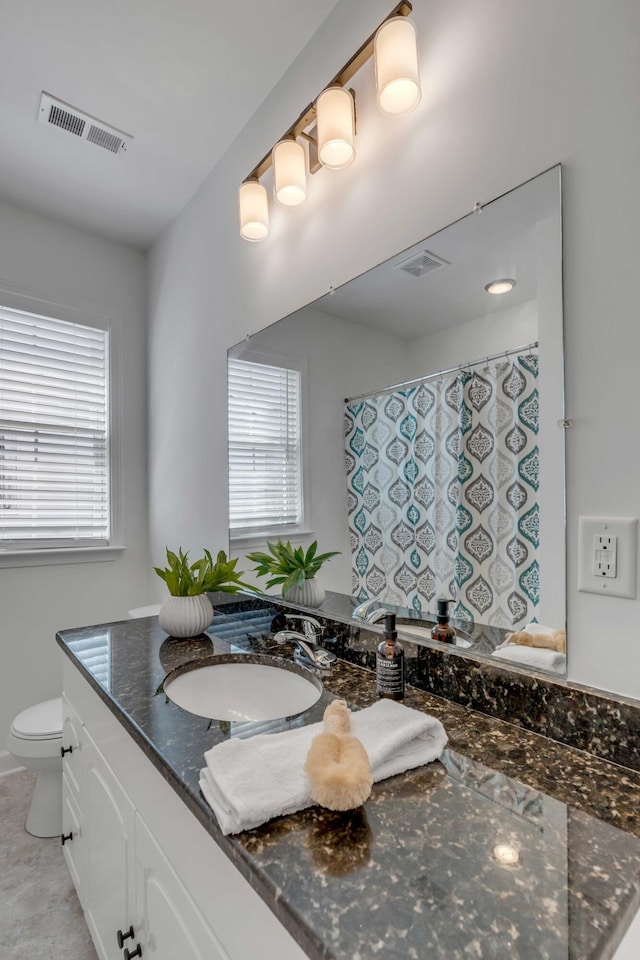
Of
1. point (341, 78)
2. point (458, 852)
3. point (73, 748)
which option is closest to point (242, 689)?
point (73, 748)

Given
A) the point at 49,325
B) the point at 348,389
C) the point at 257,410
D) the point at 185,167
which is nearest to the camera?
the point at 348,389

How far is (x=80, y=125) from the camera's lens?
1.93 meters

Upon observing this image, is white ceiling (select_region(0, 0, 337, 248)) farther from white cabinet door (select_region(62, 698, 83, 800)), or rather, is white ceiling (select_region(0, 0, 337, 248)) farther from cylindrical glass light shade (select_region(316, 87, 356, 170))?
white cabinet door (select_region(62, 698, 83, 800))

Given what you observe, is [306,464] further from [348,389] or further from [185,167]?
[185,167]

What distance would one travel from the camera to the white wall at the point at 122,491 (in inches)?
92.8

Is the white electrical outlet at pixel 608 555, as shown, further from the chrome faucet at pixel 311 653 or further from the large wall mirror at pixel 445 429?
the chrome faucet at pixel 311 653

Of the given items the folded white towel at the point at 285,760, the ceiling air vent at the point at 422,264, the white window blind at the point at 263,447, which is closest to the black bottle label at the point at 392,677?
the folded white towel at the point at 285,760

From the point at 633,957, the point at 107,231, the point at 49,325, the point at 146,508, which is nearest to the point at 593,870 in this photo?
the point at 633,957

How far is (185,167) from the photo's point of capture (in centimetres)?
217

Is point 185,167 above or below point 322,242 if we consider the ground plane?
above

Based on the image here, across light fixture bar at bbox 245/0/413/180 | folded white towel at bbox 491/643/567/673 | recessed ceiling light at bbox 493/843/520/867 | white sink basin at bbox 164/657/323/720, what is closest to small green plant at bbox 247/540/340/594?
white sink basin at bbox 164/657/323/720

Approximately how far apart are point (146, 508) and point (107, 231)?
1.45 metres

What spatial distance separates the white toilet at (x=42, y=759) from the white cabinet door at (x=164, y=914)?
1.07m

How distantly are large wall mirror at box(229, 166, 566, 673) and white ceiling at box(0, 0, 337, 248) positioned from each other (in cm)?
85
